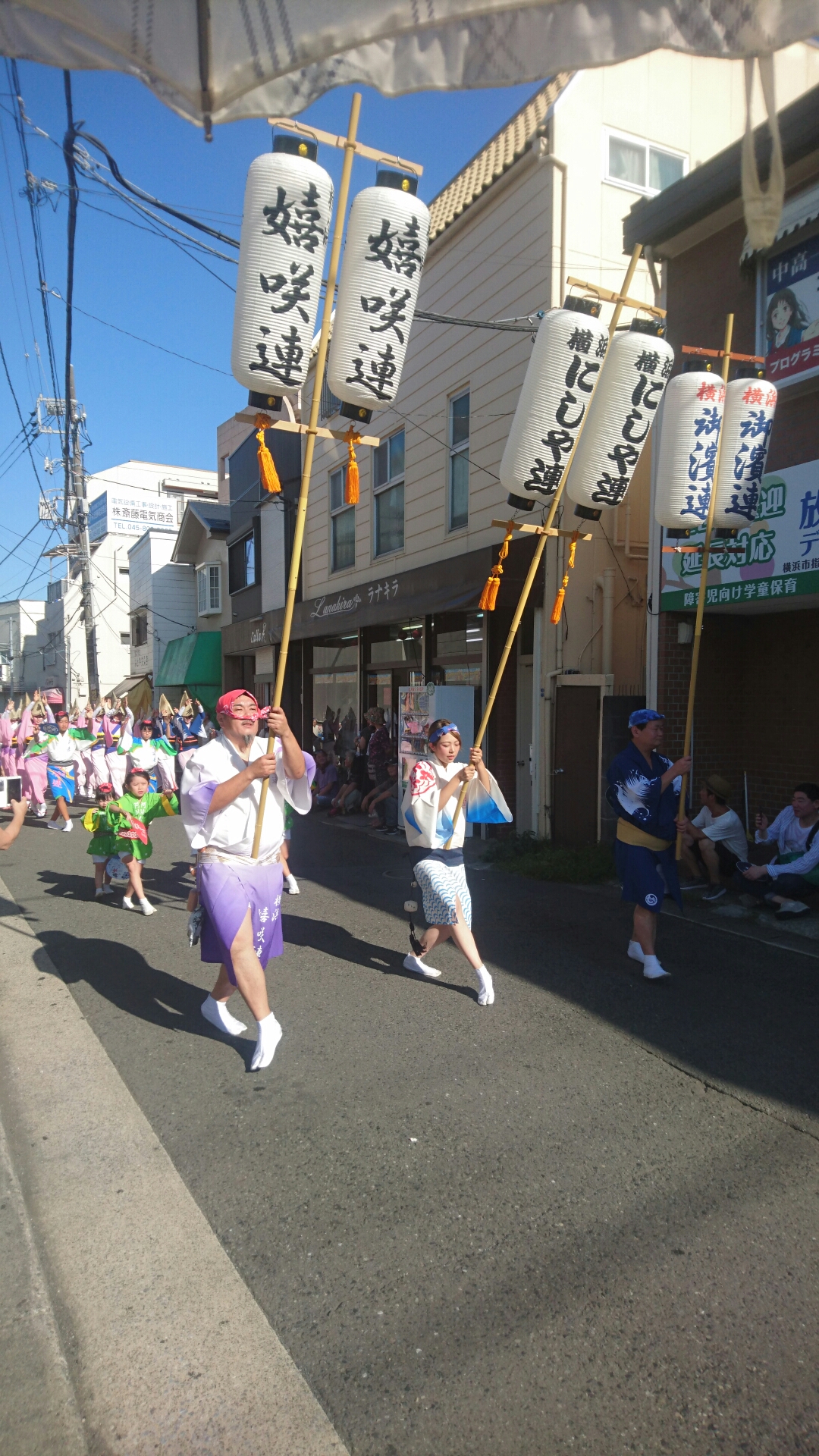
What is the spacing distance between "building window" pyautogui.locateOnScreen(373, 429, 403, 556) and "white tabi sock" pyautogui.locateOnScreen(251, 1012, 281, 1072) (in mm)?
10808

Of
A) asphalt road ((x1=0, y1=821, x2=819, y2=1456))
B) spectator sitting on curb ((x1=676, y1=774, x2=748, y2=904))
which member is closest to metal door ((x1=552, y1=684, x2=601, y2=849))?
spectator sitting on curb ((x1=676, y1=774, x2=748, y2=904))

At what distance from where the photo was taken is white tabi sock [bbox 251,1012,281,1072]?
13.8ft

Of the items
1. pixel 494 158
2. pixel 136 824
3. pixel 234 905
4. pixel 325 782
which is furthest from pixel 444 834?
pixel 494 158

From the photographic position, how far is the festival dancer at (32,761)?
42.2ft

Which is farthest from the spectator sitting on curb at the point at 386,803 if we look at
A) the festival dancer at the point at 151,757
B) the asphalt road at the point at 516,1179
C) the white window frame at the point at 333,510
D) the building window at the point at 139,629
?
the building window at the point at 139,629

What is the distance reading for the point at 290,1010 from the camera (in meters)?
5.09

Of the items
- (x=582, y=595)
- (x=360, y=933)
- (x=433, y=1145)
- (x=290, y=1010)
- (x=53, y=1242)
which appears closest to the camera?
(x=53, y=1242)

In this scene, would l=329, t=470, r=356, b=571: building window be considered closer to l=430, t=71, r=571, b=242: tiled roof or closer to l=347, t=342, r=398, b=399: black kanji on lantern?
l=430, t=71, r=571, b=242: tiled roof

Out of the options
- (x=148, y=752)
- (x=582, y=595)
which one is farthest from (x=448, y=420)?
(x=148, y=752)

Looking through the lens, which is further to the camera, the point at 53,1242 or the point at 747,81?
the point at 53,1242

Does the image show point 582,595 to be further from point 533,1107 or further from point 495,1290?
point 495,1290

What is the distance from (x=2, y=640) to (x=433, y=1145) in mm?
55349

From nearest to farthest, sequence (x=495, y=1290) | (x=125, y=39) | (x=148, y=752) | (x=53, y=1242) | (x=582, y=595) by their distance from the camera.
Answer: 1. (x=125, y=39)
2. (x=495, y=1290)
3. (x=53, y=1242)
4. (x=148, y=752)
5. (x=582, y=595)

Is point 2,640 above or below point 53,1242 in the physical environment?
above
